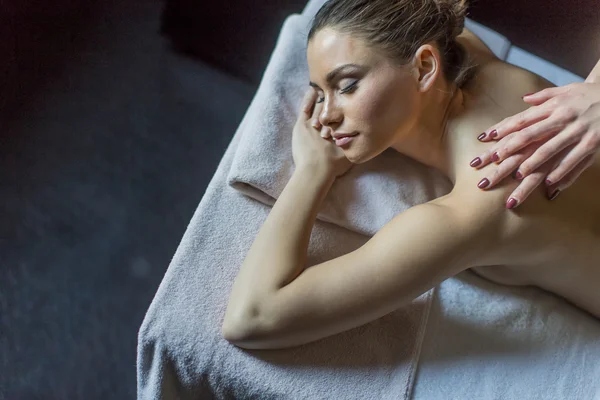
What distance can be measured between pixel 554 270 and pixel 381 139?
39cm

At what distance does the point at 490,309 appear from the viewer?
1026 mm

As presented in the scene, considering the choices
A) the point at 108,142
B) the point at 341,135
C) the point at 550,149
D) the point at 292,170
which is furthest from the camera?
the point at 108,142

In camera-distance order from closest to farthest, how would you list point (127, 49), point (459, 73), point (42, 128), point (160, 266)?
1. point (459, 73)
2. point (160, 266)
3. point (42, 128)
4. point (127, 49)

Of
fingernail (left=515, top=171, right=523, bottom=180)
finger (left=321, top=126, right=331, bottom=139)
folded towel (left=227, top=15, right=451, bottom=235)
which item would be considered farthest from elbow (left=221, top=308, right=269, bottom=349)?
fingernail (left=515, top=171, right=523, bottom=180)

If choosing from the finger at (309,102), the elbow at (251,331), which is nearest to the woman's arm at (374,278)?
the elbow at (251,331)

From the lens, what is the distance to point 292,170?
106cm

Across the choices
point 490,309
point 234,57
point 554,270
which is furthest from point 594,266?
point 234,57

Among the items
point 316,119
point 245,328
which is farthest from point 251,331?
point 316,119

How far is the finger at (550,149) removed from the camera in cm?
85

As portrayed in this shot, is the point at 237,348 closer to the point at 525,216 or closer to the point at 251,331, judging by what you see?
the point at 251,331

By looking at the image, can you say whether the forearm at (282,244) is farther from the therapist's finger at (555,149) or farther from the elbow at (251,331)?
the therapist's finger at (555,149)

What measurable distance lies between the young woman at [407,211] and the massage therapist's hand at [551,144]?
0.02 metres

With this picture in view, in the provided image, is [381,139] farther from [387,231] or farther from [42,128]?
[42,128]

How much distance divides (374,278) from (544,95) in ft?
1.40
